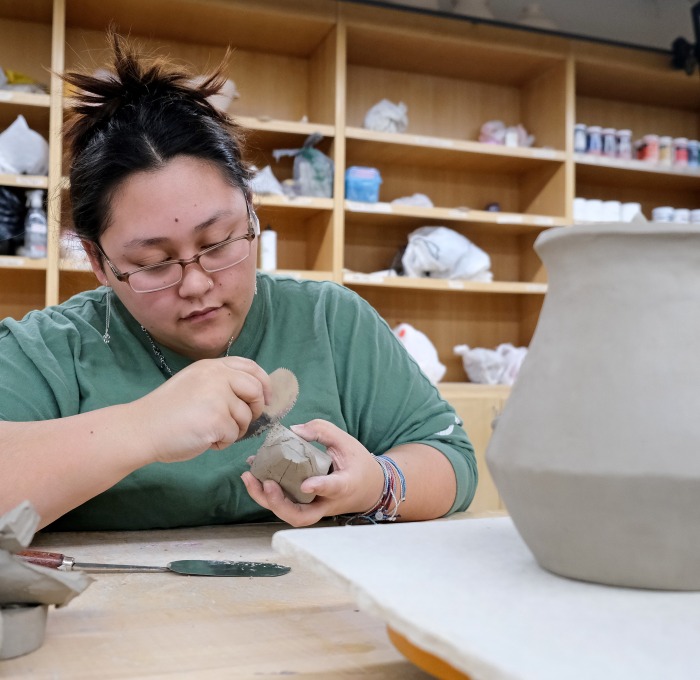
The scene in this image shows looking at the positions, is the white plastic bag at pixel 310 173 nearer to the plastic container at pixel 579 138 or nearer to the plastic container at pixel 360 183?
the plastic container at pixel 360 183

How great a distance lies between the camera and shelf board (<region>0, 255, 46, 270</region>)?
105 inches

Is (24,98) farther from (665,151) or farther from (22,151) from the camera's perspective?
(665,151)

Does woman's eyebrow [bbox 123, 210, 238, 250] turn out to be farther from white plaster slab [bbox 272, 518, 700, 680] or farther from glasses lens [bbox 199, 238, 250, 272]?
white plaster slab [bbox 272, 518, 700, 680]

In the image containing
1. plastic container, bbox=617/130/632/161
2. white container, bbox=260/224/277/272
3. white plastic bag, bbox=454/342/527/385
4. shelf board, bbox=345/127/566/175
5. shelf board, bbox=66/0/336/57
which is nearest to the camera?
shelf board, bbox=66/0/336/57

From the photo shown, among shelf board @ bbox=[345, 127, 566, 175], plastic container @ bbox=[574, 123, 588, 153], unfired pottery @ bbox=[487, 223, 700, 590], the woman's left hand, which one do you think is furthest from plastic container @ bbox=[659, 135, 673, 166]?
unfired pottery @ bbox=[487, 223, 700, 590]

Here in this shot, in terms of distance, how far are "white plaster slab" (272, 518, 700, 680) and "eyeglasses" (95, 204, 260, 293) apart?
22.7 inches

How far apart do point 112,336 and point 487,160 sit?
8.53ft

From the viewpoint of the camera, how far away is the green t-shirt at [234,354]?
1142 millimetres

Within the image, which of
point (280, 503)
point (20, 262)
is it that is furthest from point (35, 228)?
point (280, 503)

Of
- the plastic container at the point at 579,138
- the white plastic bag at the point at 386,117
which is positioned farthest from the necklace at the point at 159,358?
the plastic container at the point at 579,138

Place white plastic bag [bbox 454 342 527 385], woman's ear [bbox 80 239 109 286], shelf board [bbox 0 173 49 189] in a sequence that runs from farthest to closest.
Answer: white plastic bag [bbox 454 342 527 385] → shelf board [bbox 0 173 49 189] → woman's ear [bbox 80 239 109 286]

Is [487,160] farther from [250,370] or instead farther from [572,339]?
[572,339]

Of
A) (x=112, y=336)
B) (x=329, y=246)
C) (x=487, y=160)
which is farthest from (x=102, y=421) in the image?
(x=487, y=160)

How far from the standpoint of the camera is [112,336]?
1.23 metres
